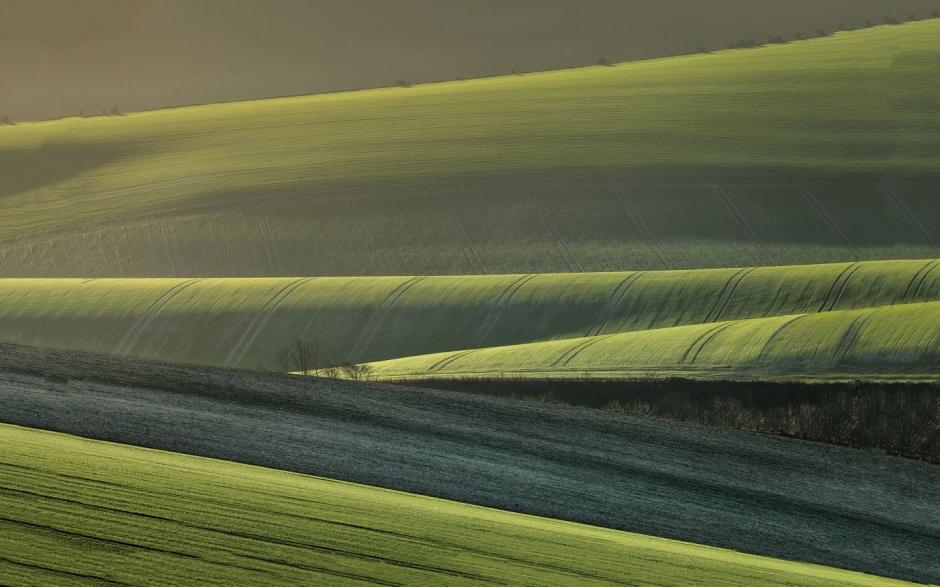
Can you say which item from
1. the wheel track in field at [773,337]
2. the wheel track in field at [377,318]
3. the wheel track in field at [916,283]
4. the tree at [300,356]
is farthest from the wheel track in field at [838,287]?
the tree at [300,356]

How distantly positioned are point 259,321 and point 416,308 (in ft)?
13.9

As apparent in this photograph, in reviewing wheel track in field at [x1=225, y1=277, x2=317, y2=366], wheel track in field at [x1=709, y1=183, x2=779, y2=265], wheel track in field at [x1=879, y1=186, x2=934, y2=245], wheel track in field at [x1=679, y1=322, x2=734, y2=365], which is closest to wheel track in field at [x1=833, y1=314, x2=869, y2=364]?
wheel track in field at [x1=679, y1=322, x2=734, y2=365]

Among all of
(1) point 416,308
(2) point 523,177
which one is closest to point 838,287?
(1) point 416,308

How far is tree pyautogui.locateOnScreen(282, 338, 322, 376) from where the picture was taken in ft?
90.3

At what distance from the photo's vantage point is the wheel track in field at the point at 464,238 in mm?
35469

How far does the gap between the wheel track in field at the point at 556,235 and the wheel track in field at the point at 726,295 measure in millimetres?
5233

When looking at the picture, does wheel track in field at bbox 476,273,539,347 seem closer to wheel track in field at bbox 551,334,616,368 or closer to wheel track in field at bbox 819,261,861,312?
wheel track in field at bbox 551,334,616,368

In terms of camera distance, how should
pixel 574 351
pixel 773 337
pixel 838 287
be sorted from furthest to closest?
pixel 838 287 → pixel 574 351 → pixel 773 337

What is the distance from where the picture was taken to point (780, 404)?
67.7 ft

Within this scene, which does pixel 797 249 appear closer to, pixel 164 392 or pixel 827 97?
pixel 827 97

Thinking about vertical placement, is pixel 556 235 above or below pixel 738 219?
above

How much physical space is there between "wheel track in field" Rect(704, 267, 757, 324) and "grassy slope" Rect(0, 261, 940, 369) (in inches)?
1.4

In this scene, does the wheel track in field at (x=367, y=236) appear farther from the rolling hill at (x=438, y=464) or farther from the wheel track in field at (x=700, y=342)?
the rolling hill at (x=438, y=464)

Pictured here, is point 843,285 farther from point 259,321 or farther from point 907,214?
point 259,321
